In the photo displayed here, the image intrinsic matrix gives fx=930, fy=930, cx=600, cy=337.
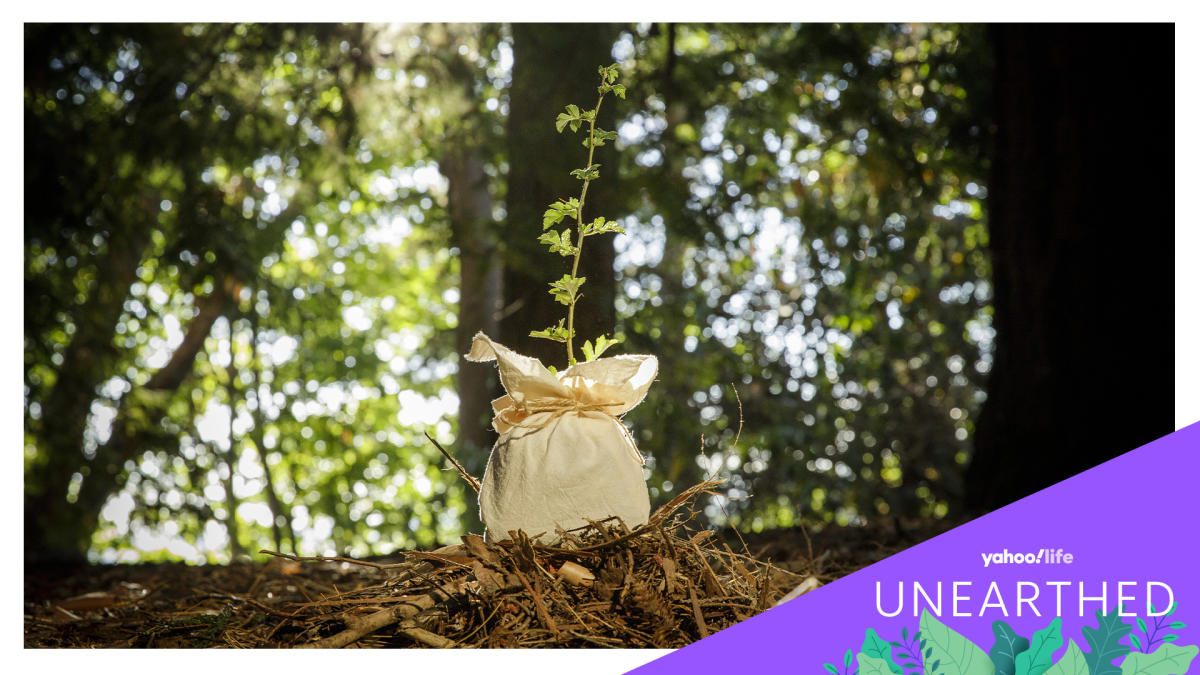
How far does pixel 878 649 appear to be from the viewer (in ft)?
2.38

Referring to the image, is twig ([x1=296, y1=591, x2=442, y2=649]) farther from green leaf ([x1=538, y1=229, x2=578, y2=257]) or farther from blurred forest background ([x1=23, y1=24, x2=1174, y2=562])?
blurred forest background ([x1=23, y1=24, x2=1174, y2=562])

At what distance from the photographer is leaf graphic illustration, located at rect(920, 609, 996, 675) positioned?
711 mm

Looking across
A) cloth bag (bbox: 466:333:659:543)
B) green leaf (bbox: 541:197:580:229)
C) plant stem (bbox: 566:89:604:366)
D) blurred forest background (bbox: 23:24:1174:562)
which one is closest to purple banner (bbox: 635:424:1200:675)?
cloth bag (bbox: 466:333:659:543)

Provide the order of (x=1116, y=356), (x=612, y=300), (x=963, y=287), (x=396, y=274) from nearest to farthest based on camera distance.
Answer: (x=612, y=300), (x=1116, y=356), (x=963, y=287), (x=396, y=274)

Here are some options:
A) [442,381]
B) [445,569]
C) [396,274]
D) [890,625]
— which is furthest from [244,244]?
[890,625]

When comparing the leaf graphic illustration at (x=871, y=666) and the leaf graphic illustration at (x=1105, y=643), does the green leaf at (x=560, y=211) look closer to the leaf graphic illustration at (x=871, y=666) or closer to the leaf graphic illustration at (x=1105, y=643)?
the leaf graphic illustration at (x=871, y=666)

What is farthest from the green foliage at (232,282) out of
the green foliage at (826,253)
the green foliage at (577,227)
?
the green foliage at (577,227)

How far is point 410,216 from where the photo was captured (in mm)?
2609

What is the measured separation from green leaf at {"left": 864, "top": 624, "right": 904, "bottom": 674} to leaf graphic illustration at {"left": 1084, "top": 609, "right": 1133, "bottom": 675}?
0.49ft

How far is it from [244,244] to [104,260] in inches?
16.4

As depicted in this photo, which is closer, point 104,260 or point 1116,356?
point 1116,356

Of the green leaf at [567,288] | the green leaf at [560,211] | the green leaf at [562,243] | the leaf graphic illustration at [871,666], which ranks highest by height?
the green leaf at [560,211]

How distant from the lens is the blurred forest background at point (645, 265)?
A: 1.52 metres

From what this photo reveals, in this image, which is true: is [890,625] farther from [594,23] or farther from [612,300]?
[594,23]
